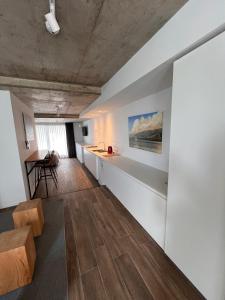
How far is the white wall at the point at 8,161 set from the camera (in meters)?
2.32

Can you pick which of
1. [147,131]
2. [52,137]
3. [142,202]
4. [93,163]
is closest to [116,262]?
[142,202]

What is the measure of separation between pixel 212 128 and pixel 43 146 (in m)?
8.47

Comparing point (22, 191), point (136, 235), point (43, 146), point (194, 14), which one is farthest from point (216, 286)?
point (43, 146)

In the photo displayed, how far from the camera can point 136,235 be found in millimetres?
1786

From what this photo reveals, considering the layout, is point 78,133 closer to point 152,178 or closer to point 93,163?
point 93,163

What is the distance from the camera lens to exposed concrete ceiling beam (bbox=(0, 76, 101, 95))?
2056mm

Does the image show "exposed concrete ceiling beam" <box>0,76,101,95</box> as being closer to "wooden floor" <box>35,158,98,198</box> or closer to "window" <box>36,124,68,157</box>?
"wooden floor" <box>35,158,98,198</box>

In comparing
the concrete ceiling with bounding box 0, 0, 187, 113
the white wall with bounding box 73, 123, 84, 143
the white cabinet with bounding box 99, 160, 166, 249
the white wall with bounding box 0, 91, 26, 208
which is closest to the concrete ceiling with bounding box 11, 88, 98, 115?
the white wall with bounding box 0, 91, 26, 208

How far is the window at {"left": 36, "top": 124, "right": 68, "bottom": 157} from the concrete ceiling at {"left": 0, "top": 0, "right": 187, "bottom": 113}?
20.5 ft

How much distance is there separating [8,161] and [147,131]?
2.70 m

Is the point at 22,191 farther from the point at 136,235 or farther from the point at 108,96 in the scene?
the point at 108,96

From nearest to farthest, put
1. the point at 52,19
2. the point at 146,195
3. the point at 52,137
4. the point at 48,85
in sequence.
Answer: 1. the point at 52,19
2. the point at 146,195
3. the point at 48,85
4. the point at 52,137

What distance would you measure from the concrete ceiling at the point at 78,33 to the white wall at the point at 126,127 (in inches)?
32.0

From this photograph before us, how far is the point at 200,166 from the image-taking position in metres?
0.99
